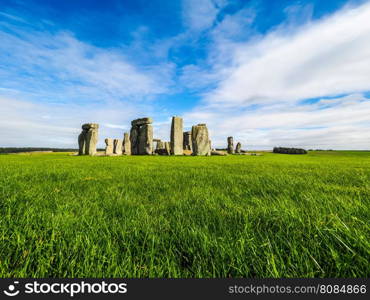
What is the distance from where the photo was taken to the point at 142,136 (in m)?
19.6

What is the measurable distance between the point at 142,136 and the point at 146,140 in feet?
2.54

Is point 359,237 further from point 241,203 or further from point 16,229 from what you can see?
point 16,229

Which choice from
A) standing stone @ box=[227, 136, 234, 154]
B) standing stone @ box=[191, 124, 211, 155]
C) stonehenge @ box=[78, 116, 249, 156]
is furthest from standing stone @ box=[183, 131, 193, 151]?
standing stone @ box=[191, 124, 211, 155]

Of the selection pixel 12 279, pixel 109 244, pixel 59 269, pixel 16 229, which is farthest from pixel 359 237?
pixel 16 229

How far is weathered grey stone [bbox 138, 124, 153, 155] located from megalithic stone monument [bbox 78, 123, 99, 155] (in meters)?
4.31

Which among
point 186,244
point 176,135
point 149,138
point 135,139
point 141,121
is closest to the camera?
point 186,244

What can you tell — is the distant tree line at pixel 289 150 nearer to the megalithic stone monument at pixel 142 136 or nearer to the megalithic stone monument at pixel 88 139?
the megalithic stone monument at pixel 142 136

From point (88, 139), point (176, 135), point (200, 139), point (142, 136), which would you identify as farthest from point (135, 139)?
point (200, 139)

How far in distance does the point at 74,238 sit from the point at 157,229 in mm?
509

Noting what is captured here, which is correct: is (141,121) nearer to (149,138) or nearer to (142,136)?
(142,136)

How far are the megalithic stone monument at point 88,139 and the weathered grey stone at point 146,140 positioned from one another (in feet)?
14.1

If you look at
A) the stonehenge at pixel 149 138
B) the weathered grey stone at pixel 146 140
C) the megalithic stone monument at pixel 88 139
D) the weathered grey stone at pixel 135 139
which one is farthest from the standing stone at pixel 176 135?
the megalithic stone monument at pixel 88 139

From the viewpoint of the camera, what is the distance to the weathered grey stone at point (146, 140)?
19094mm

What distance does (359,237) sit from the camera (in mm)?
999
